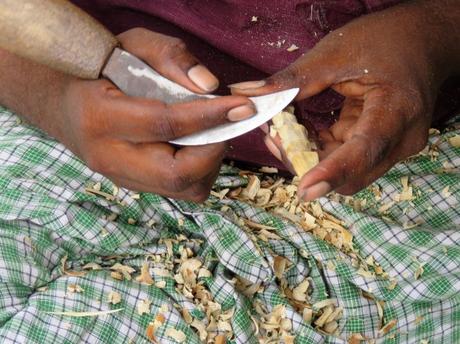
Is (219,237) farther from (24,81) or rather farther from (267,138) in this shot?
(24,81)

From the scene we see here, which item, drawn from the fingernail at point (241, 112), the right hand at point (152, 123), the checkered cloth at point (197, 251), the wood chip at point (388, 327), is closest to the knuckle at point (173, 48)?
the right hand at point (152, 123)

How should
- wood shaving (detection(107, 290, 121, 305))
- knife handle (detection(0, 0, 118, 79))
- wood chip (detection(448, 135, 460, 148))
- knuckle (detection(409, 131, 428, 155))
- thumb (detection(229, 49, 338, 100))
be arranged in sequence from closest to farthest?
knife handle (detection(0, 0, 118, 79)), thumb (detection(229, 49, 338, 100)), knuckle (detection(409, 131, 428, 155)), wood shaving (detection(107, 290, 121, 305)), wood chip (detection(448, 135, 460, 148))

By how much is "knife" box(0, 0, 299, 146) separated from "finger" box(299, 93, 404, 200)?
10 cm

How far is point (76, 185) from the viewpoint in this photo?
1141 millimetres

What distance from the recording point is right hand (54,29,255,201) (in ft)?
2.71

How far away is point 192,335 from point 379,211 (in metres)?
0.40

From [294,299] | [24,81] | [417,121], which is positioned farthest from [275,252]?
[24,81]

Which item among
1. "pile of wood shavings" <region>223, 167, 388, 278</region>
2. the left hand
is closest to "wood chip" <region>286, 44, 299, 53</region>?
the left hand

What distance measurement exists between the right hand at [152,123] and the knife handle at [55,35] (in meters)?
0.05

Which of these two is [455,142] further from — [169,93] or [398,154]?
[169,93]

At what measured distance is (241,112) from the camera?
81 cm

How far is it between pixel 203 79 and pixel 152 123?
9 cm

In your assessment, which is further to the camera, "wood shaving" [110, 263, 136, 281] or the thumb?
"wood shaving" [110, 263, 136, 281]

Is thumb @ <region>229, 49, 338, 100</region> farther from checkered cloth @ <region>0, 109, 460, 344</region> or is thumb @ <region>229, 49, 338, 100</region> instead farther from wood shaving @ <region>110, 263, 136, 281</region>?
wood shaving @ <region>110, 263, 136, 281</region>
